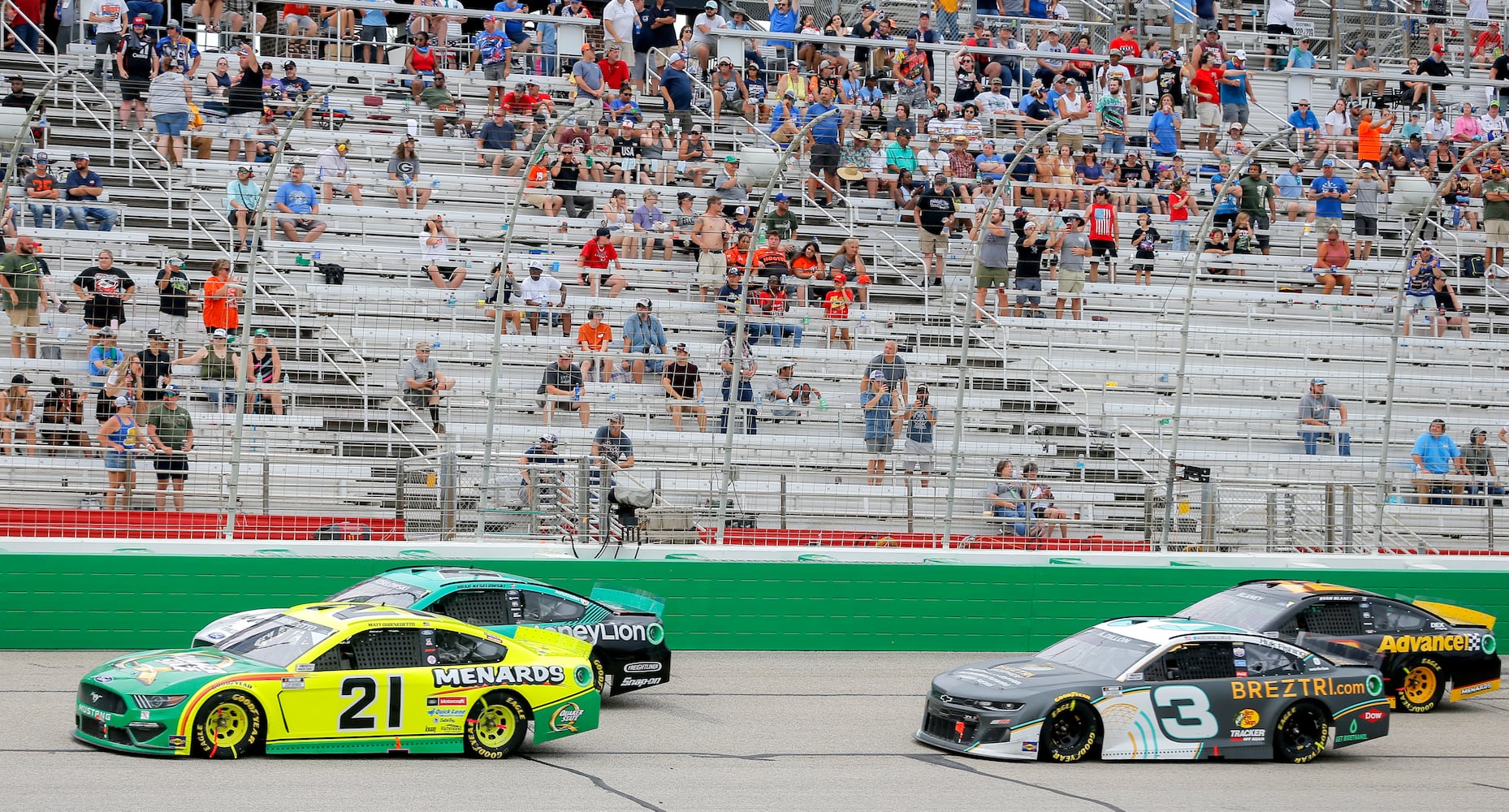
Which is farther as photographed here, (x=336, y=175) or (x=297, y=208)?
(x=336, y=175)

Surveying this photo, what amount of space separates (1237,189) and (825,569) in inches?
455

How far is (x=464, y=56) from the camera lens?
28375mm

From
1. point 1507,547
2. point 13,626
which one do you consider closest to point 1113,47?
point 1507,547

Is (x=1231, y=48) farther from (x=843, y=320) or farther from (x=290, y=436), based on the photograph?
(x=290, y=436)

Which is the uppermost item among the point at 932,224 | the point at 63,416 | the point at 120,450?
the point at 932,224

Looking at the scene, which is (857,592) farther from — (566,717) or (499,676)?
(499,676)

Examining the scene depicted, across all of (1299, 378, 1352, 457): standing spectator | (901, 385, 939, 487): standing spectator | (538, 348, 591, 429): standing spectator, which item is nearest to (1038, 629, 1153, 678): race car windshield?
(901, 385, 939, 487): standing spectator

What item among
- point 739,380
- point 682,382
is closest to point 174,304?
point 682,382

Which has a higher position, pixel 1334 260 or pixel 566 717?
pixel 1334 260

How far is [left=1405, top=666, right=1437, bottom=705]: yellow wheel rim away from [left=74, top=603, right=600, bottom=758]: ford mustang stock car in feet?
25.3

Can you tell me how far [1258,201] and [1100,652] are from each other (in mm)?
14500

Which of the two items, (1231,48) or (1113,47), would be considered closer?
(1113,47)

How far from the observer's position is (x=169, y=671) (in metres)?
11.0

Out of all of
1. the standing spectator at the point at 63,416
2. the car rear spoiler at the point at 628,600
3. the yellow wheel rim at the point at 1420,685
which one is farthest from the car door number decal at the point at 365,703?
the yellow wheel rim at the point at 1420,685
